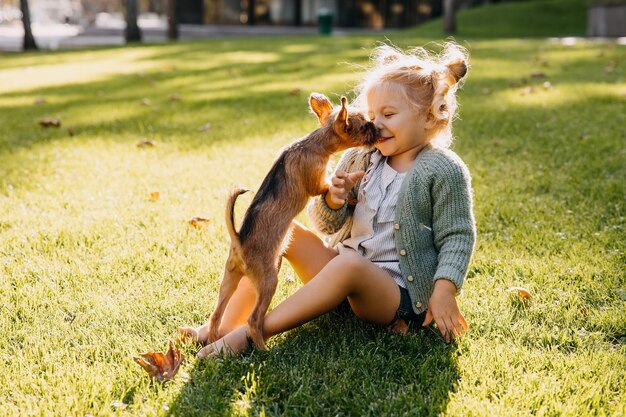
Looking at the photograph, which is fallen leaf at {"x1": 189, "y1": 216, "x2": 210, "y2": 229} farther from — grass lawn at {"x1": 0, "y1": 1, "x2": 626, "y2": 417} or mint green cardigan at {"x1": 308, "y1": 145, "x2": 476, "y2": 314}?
mint green cardigan at {"x1": 308, "y1": 145, "x2": 476, "y2": 314}

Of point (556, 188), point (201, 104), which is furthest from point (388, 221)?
point (201, 104)

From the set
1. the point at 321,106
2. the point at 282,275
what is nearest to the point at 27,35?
the point at 282,275

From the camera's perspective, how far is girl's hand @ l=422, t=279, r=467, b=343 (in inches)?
113

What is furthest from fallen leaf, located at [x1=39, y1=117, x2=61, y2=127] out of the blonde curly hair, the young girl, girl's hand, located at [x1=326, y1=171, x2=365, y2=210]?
girl's hand, located at [x1=326, y1=171, x2=365, y2=210]

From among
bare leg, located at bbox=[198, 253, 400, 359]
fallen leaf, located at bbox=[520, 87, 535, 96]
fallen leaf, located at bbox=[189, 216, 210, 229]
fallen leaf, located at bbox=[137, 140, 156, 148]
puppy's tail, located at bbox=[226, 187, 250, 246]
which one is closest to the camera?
puppy's tail, located at bbox=[226, 187, 250, 246]

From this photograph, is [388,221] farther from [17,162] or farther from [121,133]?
[121,133]

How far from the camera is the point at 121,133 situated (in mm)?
7168

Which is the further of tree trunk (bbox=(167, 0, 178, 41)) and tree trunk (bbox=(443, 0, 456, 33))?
tree trunk (bbox=(167, 0, 178, 41))

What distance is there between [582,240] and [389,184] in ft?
4.86

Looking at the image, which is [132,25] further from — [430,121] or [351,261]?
[351,261]

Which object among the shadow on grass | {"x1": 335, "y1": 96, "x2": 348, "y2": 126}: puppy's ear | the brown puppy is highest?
{"x1": 335, "y1": 96, "x2": 348, "y2": 126}: puppy's ear

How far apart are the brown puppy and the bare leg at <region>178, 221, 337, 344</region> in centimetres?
15

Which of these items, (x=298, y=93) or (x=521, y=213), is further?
(x=298, y=93)

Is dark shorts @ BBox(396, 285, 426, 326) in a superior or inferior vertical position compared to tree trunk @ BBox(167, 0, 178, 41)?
inferior
